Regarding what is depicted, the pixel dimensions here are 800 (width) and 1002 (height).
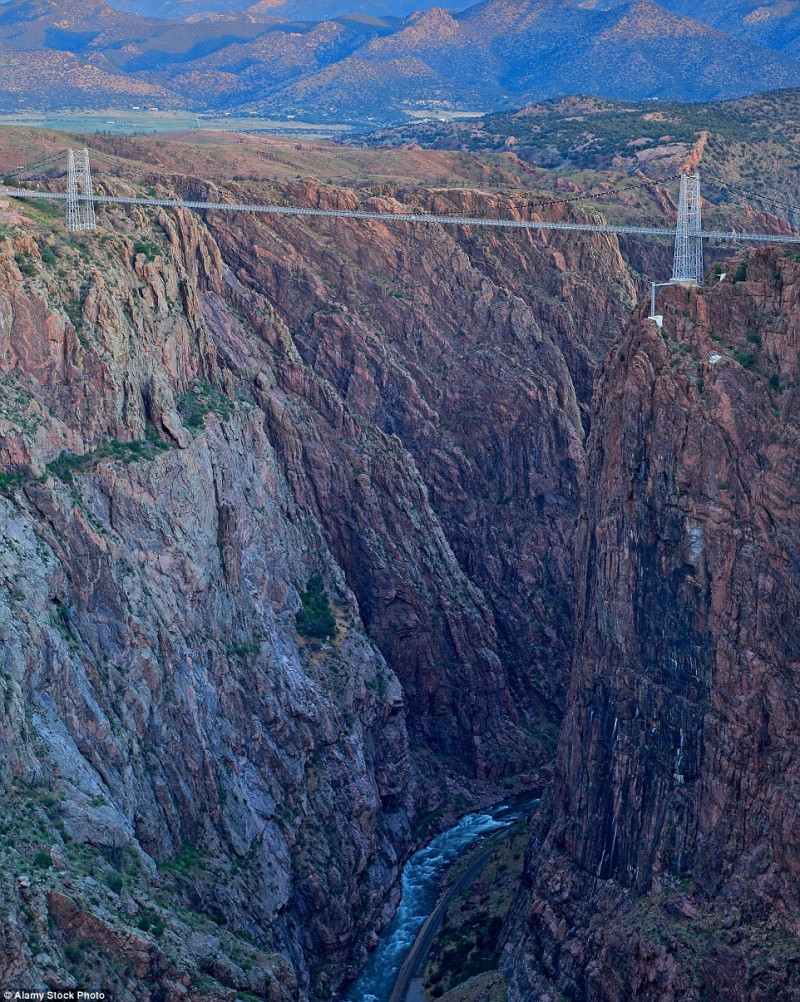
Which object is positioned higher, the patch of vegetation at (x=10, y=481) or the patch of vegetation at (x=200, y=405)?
the patch of vegetation at (x=200, y=405)

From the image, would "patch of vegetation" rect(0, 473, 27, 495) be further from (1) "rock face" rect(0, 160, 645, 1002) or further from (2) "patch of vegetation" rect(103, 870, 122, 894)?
A: (2) "patch of vegetation" rect(103, 870, 122, 894)

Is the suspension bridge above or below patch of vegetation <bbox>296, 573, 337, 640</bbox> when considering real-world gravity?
above

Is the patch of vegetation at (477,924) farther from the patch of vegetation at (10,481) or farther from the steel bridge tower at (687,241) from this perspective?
the steel bridge tower at (687,241)

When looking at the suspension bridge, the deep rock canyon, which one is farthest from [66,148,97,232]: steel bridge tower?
the deep rock canyon

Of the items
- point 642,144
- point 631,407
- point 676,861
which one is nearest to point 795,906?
point 676,861

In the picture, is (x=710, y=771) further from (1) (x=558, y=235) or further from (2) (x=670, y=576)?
(1) (x=558, y=235)

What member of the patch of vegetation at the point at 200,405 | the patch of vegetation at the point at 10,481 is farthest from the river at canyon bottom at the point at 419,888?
the patch of vegetation at the point at 10,481

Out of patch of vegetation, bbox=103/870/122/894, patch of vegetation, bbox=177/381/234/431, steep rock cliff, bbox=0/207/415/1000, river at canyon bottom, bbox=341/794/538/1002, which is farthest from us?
patch of vegetation, bbox=177/381/234/431

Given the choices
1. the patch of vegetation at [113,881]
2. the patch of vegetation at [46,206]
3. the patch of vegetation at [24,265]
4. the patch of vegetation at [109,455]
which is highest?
the patch of vegetation at [46,206]
